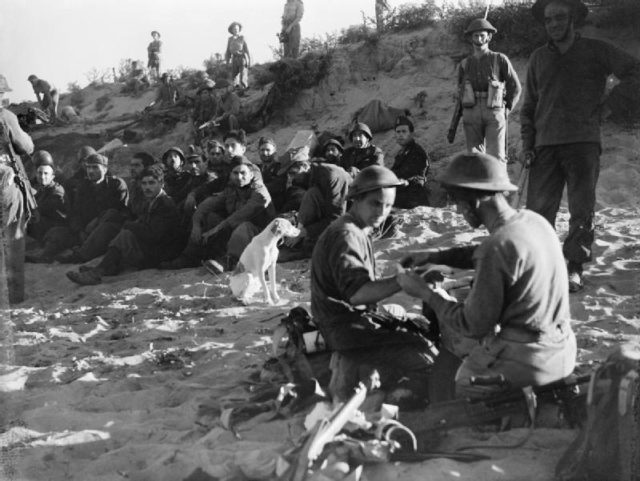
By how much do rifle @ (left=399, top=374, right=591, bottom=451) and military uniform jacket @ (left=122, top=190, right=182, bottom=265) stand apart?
6037 mm

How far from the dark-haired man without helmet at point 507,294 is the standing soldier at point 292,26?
50.5ft

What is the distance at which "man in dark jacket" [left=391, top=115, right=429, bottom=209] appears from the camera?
9.43 meters

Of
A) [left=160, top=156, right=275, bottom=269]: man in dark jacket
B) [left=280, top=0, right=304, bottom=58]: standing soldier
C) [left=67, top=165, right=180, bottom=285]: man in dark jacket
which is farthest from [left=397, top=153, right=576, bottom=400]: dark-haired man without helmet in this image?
[left=280, top=0, right=304, bottom=58]: standing soldier

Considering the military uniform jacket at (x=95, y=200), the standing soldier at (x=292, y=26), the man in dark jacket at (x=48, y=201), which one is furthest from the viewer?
the standing soldier at (x=292, y=26)

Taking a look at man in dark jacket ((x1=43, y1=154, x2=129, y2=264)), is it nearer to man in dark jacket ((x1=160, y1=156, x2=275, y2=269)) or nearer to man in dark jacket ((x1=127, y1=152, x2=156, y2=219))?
man in dark jacket ((x1=127, y1=152, x2=156, y2=219))

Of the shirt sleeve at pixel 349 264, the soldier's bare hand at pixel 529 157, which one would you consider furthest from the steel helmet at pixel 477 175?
the soldier's bare hand at pixel 529 157

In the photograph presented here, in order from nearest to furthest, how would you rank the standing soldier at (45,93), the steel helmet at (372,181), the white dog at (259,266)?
the steel helmet at (372,181) → the white dog at (259,266) → the standing soldier at (45,93)

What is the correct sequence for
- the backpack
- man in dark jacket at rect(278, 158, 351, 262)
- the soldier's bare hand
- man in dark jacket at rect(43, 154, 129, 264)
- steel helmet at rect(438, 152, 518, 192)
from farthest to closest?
man in dark jacket at rect(43, 154, 129, 264)
man in dark jacket at rect(278, 158, 351, 262)
the soldier's bare hand
steel helmet at rect(438, 152, 518, 192)
the backpack

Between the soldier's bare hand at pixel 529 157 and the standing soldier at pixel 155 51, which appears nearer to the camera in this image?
the soldier's bare hand at pixel 529 157

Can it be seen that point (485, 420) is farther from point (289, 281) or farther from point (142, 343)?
point (289, 281)

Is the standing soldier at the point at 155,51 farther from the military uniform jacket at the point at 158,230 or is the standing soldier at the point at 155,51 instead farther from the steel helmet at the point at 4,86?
the steel helmet at the point at 4,86

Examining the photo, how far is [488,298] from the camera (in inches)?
135

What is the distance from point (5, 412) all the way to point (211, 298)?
2.89 metres

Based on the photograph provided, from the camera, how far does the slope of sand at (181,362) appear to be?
359 centimetres
